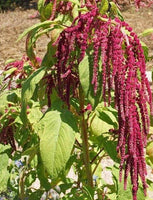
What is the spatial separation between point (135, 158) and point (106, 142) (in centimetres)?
43

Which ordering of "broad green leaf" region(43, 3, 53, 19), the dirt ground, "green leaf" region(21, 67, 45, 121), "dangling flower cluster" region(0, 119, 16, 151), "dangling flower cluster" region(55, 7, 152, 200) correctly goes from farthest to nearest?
the dirt ground → "dangling flower cluster" region(0, 119, 16, 151) → "broad green leaf" region(43, 3, 53, 19) → "green leaf" region(21, 67, 45, 121) → "dangling flower cluster" region(55, 7, 152, 200)

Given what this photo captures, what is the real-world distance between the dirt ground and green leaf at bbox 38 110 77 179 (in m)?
5.45

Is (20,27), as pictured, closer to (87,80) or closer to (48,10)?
(48,10)

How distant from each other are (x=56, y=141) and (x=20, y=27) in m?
7.61

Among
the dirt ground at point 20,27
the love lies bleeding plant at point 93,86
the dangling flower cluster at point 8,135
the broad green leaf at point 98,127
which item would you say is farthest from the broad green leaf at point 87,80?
the dirt ground at point 20,27

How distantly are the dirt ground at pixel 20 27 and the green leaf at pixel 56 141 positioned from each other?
17.9ft

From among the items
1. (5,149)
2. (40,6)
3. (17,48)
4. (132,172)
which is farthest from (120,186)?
(17,48)

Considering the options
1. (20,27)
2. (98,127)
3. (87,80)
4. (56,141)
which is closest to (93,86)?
(87,80)

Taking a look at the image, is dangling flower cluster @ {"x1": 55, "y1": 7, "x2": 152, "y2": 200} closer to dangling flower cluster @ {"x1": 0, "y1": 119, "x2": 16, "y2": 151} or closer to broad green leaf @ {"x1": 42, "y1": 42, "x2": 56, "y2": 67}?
broad green leaf @ {"x1": 42, "y1": 42, "x2": 56, "y2": 67}

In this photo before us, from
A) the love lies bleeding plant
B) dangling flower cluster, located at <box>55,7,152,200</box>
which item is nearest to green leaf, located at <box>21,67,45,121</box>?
the love lies bleeding plant

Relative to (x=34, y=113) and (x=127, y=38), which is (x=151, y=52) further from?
(x=127, y=38)

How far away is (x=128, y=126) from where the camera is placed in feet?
3.04

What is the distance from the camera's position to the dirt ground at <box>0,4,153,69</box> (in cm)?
696

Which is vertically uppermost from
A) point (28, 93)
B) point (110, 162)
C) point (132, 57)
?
point (132, 57)
